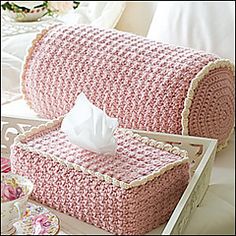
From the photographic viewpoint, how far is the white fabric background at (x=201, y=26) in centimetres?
117

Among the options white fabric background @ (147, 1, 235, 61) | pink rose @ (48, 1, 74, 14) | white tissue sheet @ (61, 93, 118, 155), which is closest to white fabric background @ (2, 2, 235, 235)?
white fabric background @ (147, 1, 235, 61)

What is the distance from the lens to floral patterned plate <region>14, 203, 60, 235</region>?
2.41ft

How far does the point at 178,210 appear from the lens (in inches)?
29.4

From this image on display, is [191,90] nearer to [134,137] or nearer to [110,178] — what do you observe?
[134,137]

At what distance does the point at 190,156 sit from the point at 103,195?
0.20 meters

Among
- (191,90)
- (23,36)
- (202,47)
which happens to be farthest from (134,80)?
(23,36)

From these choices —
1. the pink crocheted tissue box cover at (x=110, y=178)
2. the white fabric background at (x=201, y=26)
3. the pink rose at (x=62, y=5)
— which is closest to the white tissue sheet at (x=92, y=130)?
the pink crocheted tissue box cover at (x=110, y=178)

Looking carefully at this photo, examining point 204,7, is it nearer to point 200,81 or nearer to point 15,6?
point 200,81

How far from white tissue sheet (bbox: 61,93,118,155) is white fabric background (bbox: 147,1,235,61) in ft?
1.37

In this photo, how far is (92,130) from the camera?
81 centimetres

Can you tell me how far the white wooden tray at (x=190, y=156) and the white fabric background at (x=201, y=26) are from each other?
1.01 ft

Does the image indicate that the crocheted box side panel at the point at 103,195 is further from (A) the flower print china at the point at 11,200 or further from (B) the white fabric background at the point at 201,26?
(B) the white fabric background at the point at 201,26

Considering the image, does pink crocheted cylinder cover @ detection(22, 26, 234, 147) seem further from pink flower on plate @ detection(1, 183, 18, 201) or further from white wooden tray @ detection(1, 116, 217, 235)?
pink flower on plate @ detection(1, 183, 18, 201)

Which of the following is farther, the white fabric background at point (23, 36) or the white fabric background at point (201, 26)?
the white fabric background at point (23, 36)
